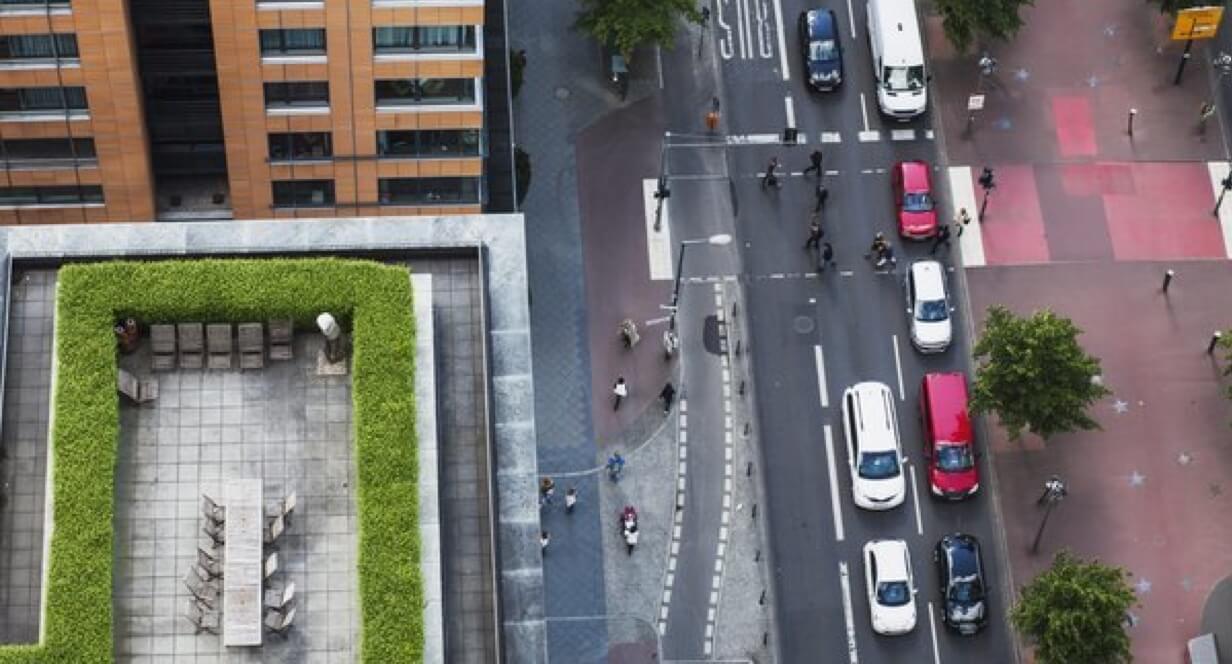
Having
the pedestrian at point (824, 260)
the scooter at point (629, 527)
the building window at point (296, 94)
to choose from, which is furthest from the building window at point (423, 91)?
the pedestrian at point (824, 260)

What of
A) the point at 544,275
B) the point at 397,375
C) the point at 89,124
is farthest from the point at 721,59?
the point at 397,375

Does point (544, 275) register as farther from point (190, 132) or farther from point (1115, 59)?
point (1115, 59)

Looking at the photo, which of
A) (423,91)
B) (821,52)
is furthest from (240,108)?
(821,52)

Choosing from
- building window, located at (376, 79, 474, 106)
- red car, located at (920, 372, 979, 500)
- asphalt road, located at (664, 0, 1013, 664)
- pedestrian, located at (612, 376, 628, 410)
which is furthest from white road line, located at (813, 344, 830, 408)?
building window, located at (376, 79, 474, 106)

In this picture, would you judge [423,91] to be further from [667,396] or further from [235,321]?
[235,321]

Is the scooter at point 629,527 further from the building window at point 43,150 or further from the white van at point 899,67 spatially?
the building window at point 43,150

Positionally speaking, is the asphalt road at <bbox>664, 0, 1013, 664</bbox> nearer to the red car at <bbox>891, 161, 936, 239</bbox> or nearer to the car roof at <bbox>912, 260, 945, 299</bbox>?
the red car at <bbox>891, 161, 936, 239</bbox>
